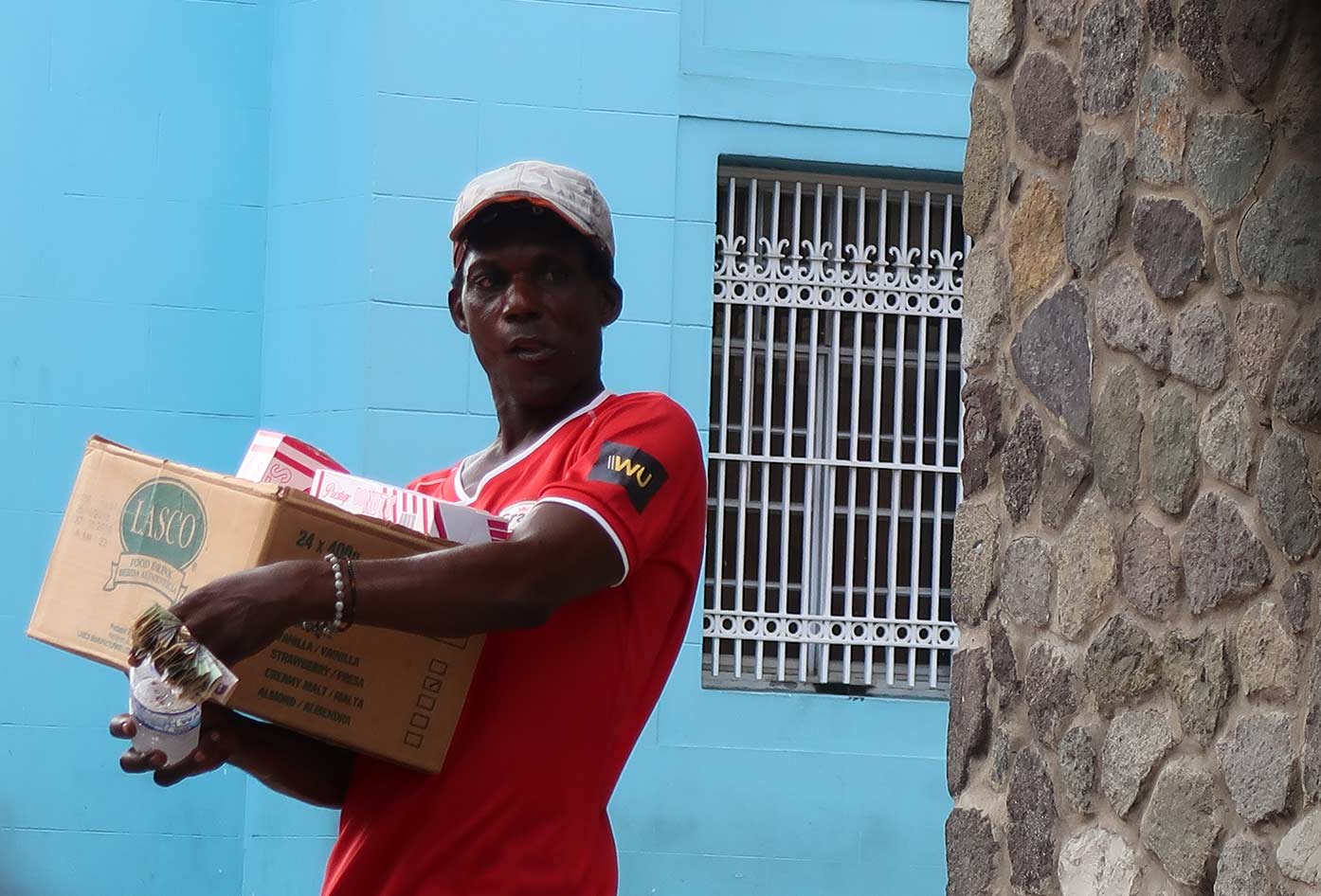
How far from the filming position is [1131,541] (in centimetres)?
367

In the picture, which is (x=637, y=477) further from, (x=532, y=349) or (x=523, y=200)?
(x=523, y=200)

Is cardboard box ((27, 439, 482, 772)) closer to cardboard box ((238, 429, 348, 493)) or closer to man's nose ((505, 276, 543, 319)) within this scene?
cardboard box ((238, 429, 348, 493))

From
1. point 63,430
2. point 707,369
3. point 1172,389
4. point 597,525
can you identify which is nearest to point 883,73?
point 707,369

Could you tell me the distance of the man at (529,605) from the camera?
2.39m

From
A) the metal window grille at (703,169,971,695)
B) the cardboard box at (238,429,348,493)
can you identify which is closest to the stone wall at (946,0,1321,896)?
the cardboard box at (238,429,348,493)

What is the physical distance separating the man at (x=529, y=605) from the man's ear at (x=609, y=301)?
0.06ft

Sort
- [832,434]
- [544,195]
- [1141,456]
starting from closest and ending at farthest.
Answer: [544,195] → [1141,456] → [832,434]

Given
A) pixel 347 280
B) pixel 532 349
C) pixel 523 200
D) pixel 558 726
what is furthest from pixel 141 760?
pixel 347 280

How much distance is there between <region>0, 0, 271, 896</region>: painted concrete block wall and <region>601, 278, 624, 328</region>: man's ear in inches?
162

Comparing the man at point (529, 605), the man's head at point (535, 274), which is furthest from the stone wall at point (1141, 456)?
the man's head at point (535, 274)

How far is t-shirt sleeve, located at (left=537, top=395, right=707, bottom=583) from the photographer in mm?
2559

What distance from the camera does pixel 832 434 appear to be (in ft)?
23.1

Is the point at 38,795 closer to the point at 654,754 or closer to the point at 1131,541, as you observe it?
the point at 654,754

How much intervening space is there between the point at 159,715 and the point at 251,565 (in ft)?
0.71
